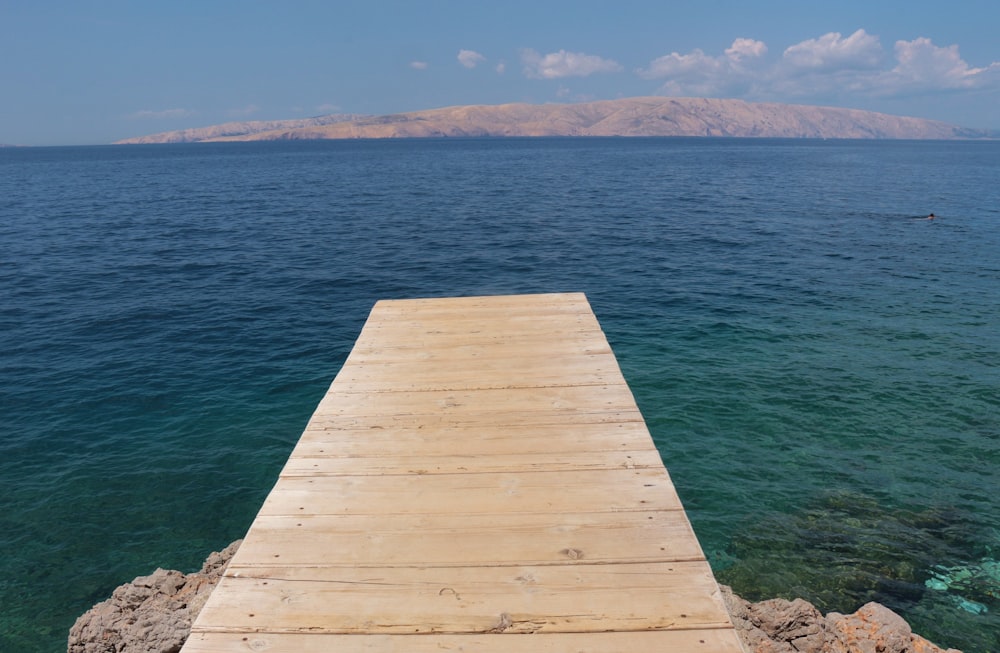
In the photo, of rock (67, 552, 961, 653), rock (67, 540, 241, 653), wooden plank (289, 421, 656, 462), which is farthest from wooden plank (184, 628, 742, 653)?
rock (67, 540, 241, 653)

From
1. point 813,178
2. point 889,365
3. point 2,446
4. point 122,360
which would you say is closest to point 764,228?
point 889,365

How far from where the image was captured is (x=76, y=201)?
66.4m

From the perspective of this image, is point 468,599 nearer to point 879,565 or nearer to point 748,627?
point 748,627

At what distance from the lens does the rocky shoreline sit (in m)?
8.12

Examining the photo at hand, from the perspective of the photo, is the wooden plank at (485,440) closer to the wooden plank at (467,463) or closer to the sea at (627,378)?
the wooden plank at (467,463)

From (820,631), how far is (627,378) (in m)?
10.7

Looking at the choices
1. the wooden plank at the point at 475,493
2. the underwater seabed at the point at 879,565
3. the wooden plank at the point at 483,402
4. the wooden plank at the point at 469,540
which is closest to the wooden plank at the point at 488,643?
the wooden plank at the point at 469,540

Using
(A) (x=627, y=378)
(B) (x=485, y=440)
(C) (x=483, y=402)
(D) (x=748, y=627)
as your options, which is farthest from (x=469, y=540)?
(A) (x=627, y=378)

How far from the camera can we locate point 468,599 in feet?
15.5

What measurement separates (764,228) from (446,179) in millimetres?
52851

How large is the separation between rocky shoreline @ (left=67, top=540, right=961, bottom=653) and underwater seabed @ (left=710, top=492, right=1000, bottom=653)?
6.68 ft

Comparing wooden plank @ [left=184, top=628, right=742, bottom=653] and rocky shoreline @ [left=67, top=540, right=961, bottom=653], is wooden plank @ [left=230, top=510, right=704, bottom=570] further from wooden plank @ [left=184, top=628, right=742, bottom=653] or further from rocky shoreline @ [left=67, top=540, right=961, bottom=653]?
rocky shoreline @ [left=67, top=540, right=961, bottom=653]

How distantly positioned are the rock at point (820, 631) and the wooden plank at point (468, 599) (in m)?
4.02

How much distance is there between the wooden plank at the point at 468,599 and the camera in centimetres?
449
